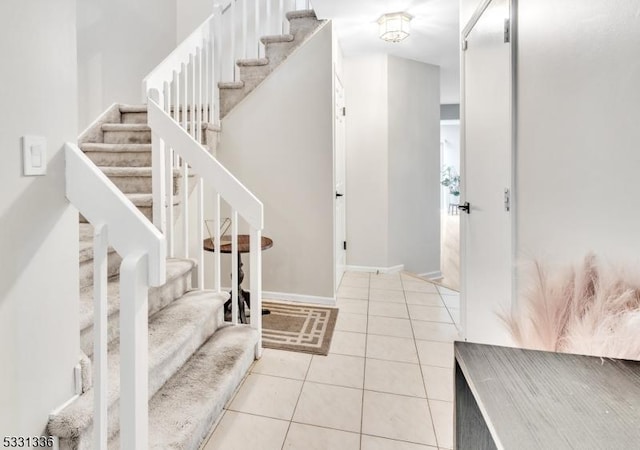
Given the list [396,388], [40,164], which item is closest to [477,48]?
[396,388]

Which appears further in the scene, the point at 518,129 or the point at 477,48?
the point at 477,48

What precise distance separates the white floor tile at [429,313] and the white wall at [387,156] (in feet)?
3.53

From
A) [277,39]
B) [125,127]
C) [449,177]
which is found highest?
[277,39]

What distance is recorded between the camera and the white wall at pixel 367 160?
4051 millimetres

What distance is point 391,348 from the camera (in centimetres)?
236

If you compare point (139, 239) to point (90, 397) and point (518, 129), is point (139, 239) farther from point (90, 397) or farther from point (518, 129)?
point (518, 129)

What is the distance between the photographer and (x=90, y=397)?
1.26 metres

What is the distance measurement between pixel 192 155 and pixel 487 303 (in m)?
1.92

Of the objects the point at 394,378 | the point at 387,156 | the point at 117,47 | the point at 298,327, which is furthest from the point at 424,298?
the point at 117,47

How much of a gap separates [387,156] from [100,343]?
3544 millimetres

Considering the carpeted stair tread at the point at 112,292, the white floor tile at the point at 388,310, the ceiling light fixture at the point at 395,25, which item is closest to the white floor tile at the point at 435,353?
the white floor tile at the point at 388,310

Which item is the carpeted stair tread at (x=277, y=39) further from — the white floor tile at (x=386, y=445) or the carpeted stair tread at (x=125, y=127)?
the white floor tile at (x=386, y=445)

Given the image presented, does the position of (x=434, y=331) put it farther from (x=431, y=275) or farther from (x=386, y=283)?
(x=431, y=275)

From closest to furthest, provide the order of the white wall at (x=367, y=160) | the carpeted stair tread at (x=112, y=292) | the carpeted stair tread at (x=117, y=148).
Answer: the carpeted stair tread at (x=112, y=292)
the carpeted stair tread at (x=117, y=148)
the white wall at (x=367, y=160)
